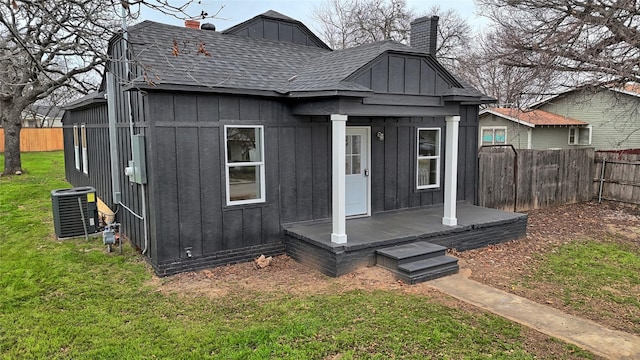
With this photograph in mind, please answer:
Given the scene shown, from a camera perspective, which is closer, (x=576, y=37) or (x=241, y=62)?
(x=241, y=62)

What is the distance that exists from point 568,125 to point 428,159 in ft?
45.9

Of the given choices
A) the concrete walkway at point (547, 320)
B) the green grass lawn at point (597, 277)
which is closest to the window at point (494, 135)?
the green grass lawn at point (597, 277)

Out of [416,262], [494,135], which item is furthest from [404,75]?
[494,135]

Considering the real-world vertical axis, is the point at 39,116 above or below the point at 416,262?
above

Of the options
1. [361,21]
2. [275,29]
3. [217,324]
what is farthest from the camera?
[361,21]

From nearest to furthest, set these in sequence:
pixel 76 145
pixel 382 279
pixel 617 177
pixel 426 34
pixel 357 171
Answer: pixel 382 279
pixel 357 171
pixel 426 34
pixel 617 177
pixel 76 145

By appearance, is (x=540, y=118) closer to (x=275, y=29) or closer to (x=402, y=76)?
(x=275, y=29)

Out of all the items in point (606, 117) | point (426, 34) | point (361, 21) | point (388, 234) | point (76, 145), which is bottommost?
point (388, 234)

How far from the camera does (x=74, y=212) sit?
8.63m

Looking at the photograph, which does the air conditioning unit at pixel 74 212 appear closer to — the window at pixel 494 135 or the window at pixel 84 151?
the window at pixel 84 151

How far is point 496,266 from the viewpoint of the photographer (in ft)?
23.2

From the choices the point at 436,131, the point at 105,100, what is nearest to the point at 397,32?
the point at 436,131

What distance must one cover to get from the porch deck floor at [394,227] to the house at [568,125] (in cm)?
1170

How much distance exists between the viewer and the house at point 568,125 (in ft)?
62.5
